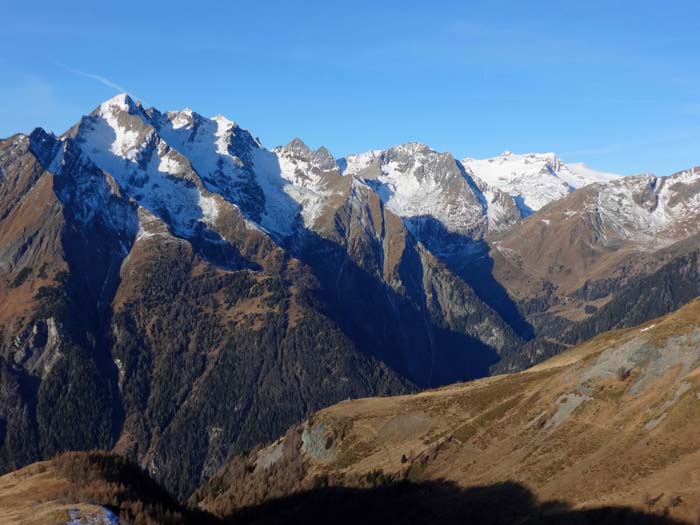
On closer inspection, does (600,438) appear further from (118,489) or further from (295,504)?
(118,489)

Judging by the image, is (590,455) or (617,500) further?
(590,455)

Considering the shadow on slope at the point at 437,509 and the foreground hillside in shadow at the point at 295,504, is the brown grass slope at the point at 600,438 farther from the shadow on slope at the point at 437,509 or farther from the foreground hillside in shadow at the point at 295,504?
the foreground hillside in shadow at the point at 295,504

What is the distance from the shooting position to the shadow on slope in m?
126

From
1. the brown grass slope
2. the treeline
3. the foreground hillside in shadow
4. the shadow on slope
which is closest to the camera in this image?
the foreground hillside in shadow

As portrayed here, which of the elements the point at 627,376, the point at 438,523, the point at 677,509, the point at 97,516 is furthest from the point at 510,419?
the point at 97,516

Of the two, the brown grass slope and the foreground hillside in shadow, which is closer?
the foreground hillside in shadow

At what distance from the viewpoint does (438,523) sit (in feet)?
498

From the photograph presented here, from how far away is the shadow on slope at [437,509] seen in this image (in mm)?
125562

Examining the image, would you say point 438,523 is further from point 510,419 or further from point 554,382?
point 554,382

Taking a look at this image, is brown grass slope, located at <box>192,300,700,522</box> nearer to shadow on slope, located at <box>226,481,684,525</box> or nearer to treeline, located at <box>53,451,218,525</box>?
shadow on slope, located at <box>226,481,684,525</box>

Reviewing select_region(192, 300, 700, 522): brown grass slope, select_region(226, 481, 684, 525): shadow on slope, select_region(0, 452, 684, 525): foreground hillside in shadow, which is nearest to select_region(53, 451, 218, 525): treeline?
select_region(0, 452, 684, 525): foreground hillside in shadow

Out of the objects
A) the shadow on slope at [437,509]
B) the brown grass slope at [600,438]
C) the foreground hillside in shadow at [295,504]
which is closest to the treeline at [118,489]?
the foreground hillside in shadow at [295,504]

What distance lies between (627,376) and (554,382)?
82.3ft

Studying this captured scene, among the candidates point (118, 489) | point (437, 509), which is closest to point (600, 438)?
point (437, 509)
